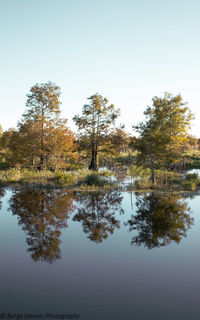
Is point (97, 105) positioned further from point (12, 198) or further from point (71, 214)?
point (71, 214)

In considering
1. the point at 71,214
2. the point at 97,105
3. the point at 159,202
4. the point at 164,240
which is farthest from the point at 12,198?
the point at 97,105

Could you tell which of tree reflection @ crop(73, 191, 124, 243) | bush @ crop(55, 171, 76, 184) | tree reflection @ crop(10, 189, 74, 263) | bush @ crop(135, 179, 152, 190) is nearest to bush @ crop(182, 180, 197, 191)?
bush @ crop(135, 179, 152, 190)

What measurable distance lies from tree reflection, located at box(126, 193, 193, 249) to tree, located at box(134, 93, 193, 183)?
6.09 metres

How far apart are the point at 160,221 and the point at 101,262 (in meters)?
4.38

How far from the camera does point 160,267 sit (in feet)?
21.2

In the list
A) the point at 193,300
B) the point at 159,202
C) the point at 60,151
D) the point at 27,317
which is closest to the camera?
the point at 27,317

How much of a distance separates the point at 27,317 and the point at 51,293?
31.7 inches

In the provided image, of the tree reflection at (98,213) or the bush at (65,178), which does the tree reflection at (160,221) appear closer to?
the tree reflection at (98,213)

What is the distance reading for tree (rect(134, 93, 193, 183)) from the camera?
20.5 meters

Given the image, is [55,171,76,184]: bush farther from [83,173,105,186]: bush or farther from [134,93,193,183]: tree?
[134,93,193,183]: tree

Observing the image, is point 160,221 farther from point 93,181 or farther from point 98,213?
point 93,181

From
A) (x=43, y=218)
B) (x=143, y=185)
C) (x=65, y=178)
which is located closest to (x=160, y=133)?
(x=143, y=185)

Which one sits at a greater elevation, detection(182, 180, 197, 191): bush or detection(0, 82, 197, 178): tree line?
detection(0, 82, 197, 178): tree line

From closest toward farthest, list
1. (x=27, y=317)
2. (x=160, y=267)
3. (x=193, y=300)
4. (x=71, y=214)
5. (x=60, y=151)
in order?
(x=27, y=317)
(x=193, y=300)
(x=160, y=267)
(x=71, y=214)
(x=60, y=151)
